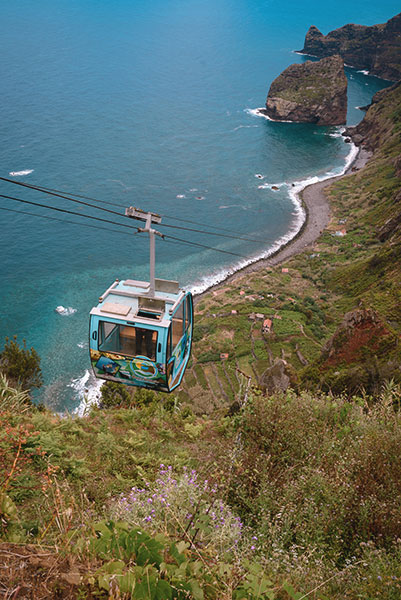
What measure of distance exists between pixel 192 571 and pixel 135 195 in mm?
67097

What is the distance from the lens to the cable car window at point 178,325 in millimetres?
13194

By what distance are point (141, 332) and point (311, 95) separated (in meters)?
105

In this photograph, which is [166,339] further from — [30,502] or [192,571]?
[192,571]

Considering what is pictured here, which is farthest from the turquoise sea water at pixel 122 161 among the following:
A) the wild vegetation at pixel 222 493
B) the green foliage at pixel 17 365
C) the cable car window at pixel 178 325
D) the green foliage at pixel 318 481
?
the green foliage at pixel 318 481

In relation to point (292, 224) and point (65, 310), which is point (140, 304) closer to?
point (65, 310)

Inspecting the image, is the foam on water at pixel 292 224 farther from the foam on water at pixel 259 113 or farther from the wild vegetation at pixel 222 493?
the wild vegetation at pixel 222 493

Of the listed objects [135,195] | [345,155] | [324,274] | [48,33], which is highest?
[48,33]

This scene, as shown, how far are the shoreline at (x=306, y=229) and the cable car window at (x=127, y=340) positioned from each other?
36.0m

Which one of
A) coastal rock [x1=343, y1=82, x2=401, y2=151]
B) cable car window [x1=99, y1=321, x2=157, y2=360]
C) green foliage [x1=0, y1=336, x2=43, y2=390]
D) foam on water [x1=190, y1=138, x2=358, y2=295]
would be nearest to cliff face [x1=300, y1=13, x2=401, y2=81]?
coastal rock [x1=343, y1=82, x2=401, y2=151]

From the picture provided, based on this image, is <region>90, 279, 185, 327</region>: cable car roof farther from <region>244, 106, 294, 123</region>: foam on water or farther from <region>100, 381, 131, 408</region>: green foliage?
<region>244, 106, 294, 123</region>: foam on water

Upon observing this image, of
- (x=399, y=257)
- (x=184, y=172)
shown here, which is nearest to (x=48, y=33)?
(x=184, y=172)

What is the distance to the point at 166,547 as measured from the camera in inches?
169

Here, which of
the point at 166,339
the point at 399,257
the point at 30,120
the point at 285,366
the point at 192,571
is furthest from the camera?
the point at 30,120

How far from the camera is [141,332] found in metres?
12.8
